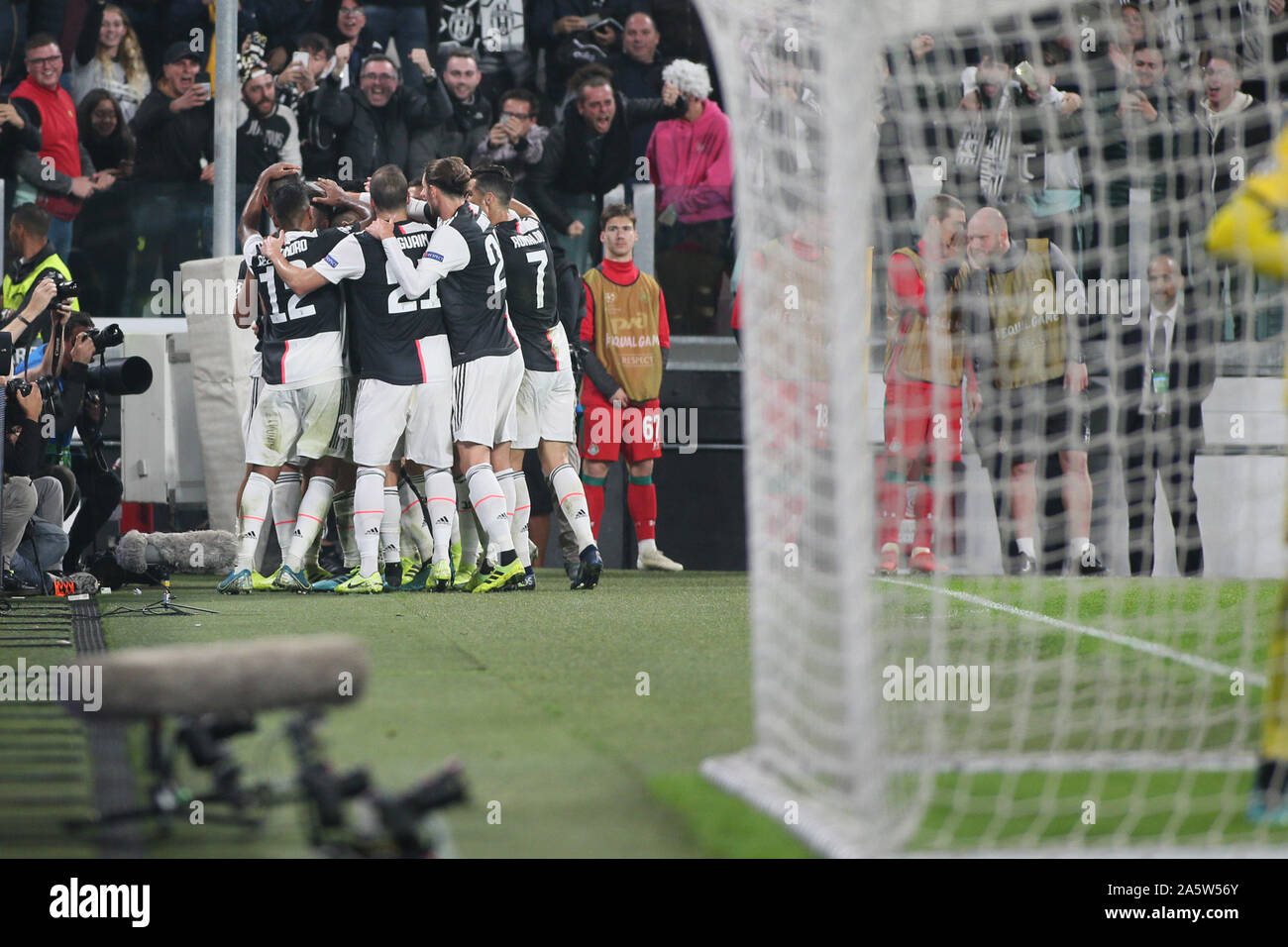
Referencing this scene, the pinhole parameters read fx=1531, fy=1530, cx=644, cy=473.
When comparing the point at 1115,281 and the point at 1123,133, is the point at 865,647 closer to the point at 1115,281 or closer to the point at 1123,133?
the point at 1123,133

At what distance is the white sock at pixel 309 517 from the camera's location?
7.97m

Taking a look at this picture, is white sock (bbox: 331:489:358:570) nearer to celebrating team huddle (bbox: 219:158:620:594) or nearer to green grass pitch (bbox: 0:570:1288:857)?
celebrating team huddle (bbox: 219:158:620:594)

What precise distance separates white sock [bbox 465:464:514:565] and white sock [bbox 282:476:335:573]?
0.75 meters

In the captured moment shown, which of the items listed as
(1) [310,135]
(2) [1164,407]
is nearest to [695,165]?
(1) [310,135]

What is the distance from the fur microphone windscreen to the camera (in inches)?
345

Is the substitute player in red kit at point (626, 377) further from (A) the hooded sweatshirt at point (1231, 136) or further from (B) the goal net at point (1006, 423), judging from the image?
(A) the hooded sweatshirt at point (1231, 136)

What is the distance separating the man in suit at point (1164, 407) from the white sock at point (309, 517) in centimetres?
445

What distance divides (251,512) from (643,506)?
2679 millimetres

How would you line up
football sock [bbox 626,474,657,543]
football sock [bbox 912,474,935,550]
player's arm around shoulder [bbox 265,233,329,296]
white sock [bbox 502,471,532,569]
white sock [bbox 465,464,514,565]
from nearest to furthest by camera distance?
player's arm around shoulder [bbox 265,233,329,296], white sock [bbox 465,464,514,565], white sock [bbox 502,471,532,569], football sock [bbox 912,474,935,550], football sock [bbox 626,474,657,543]

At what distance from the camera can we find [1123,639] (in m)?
5.99

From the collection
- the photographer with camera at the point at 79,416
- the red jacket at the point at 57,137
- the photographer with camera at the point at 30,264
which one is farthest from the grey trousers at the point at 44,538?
the red jacket at the point at 57,137

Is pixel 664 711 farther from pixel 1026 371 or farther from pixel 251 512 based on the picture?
pixel 1026 371

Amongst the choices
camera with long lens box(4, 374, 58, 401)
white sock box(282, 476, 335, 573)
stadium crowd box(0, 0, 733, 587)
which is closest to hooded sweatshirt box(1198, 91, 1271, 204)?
stadium crowd box(0, 0, 733, 587)
